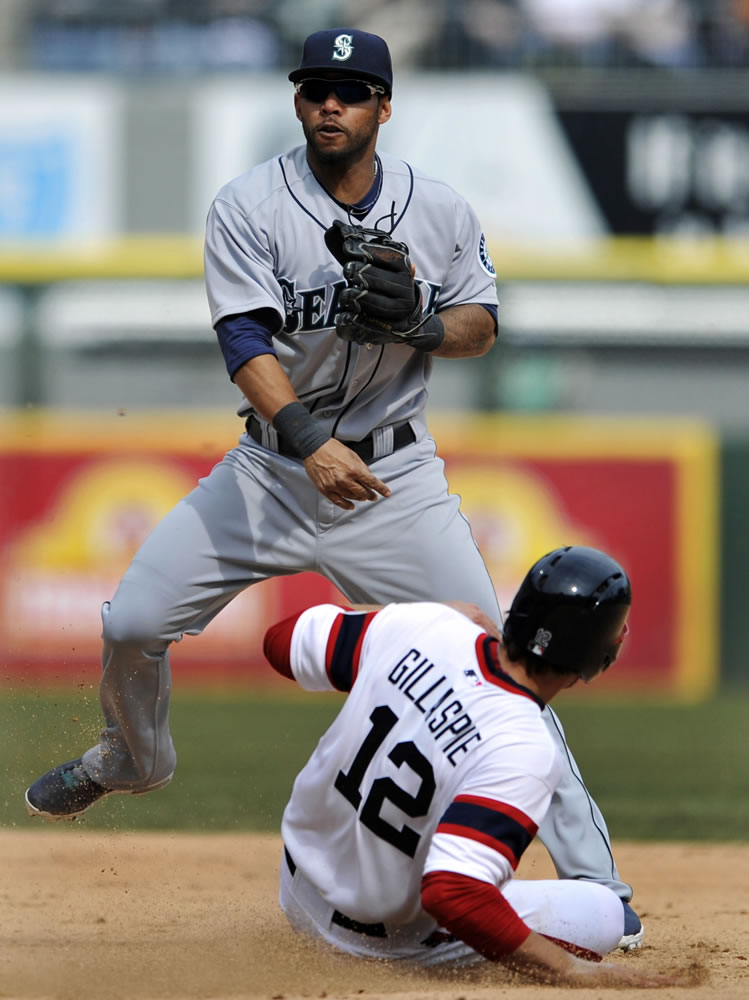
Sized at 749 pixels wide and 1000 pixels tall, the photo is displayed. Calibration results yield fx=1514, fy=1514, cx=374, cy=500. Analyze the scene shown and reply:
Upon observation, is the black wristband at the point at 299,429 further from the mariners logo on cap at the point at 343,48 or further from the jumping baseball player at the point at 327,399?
the mariners logo on cap at the point at 343,48

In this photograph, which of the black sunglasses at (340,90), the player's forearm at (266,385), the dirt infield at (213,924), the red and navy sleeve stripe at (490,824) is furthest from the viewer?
the black sunglasses at (340,90)

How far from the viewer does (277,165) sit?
142 inches

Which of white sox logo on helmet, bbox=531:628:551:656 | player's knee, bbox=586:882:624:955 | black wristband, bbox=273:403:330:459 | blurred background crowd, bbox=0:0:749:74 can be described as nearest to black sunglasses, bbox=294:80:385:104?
black wristband, bbox=273:403:330:459

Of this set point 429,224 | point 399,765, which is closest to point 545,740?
point 399,765

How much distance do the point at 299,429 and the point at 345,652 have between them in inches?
25.3

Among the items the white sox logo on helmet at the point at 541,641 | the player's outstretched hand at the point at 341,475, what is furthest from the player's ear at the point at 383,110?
the white sox logo on helmet at the point at 541,641

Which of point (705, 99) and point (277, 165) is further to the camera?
point (705, 99)

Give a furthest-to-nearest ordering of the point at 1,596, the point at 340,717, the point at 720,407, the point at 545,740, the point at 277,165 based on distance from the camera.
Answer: the point at 720,407 < the point at 1,596 < the point at 277,165 < the point at 340,717 < the point at 545,740

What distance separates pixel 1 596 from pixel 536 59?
6.59 m

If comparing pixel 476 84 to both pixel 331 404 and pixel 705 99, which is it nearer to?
pixel 705 99

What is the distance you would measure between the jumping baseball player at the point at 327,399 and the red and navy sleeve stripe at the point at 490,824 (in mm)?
773

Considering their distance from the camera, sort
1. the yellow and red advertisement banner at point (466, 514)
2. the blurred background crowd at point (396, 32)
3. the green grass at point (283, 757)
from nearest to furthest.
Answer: the green grass at point (283, 757)
the yellow and red advertisement banner at point (466, 514)
the blurred background crowd at point (396, 32)

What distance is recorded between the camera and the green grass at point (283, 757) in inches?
220

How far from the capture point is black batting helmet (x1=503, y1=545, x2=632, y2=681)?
267cm
